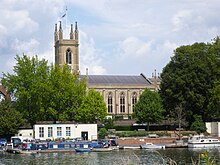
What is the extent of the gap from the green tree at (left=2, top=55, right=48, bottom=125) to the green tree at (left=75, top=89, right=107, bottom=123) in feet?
23.3

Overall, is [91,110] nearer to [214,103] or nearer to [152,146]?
[152,146]

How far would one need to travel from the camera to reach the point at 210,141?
6938 cm

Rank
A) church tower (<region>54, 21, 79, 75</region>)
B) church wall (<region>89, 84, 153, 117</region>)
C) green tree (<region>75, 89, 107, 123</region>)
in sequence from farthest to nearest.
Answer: church tower (<region>54, 21, 79, 75</region>), church wall (<region>89, 84, 153, 117</region>), green tree (<region>75, 89, 107, 123</region>)

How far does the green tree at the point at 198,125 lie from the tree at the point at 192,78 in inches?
79.3

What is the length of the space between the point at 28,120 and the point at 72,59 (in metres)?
52.1

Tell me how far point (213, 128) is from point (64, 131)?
2484cm

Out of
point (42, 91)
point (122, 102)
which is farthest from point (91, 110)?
point (122, 102)

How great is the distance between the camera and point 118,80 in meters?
126

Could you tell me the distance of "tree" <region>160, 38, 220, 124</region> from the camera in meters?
80.8

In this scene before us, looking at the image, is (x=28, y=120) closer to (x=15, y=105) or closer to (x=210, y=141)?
(x=15, y=105)

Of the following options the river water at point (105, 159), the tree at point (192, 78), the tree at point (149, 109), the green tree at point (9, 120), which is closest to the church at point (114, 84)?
the tree at point (149, 109)

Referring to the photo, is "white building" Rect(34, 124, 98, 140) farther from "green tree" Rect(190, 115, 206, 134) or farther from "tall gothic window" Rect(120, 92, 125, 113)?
"tall gothic window" Rect(120, 92, 125, 113)

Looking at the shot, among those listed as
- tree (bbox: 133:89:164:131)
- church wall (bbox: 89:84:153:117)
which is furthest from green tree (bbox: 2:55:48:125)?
church wall (bbox: 89:84:153:117)

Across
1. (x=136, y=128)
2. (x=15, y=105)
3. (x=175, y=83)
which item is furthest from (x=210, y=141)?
(x=15, y=105)
